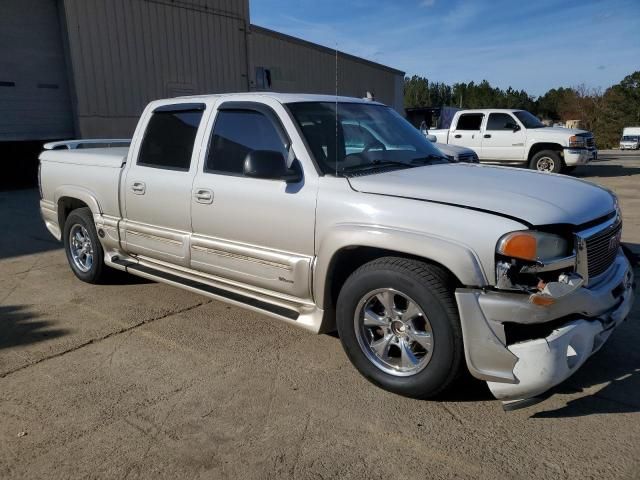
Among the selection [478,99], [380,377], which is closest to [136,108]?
[380,377]

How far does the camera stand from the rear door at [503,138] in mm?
14523

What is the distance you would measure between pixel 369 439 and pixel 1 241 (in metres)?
7.07

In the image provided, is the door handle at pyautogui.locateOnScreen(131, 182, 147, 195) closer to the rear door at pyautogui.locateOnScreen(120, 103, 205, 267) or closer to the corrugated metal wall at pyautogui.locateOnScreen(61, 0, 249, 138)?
the rear door at pyautogui.locateOnScreen(120, 103, 205, 267)

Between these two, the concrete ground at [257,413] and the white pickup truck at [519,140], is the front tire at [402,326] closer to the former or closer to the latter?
the concrete ground at [257,413]

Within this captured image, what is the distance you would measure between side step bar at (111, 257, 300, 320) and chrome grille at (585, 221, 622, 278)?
182 centimetres


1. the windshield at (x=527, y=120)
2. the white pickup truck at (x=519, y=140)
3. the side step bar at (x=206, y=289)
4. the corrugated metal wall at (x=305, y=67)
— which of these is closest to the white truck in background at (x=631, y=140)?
the corrugated metal wall at (x=305, y=67)

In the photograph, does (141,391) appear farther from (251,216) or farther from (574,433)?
(574,433)

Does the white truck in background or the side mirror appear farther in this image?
the white truck in background

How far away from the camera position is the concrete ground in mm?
2539

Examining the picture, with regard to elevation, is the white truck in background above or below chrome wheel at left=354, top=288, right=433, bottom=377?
below

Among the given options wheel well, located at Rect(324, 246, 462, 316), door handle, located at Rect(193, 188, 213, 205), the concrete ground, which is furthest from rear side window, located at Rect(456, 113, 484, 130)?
wheel well, located at Rect(324, 246, 462, 316)

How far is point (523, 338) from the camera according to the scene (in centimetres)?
276

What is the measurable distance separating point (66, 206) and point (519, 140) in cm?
1233

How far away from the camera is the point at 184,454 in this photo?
2.64 metres
